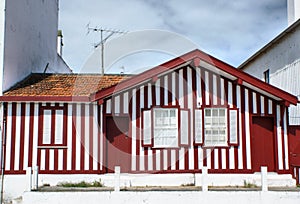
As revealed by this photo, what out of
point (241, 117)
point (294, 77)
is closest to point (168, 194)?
point (241, 117)

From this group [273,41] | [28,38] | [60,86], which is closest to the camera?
[60,86]

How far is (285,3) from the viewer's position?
21625 mm

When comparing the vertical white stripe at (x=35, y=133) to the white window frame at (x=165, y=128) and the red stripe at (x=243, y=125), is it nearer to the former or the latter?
the white window frame at (x=165, y=128)

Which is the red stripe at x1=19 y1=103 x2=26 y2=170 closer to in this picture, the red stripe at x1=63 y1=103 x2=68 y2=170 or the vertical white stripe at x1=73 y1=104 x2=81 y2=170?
the red stripe at x1=63 y1=103 x2=68 y2=170

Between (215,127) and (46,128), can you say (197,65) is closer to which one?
(215,127)

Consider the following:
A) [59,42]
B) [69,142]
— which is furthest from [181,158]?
[59,42]

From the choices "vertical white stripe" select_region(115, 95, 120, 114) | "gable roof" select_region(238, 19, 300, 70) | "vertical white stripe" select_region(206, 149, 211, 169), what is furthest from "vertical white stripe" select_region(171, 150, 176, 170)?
"gable roof" select_region(238, 19, 300, 70)

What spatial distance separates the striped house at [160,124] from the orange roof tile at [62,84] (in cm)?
14

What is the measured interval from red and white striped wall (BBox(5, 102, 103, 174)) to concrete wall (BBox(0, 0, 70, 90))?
1.46 m

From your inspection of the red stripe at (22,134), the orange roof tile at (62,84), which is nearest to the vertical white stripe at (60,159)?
the red stripe at (22,134)

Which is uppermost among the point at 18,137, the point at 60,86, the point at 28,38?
the point at 28,38

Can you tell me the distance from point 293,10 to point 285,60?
167 inches

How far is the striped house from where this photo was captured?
41.8ft

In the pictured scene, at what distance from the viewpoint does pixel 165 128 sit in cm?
1303
